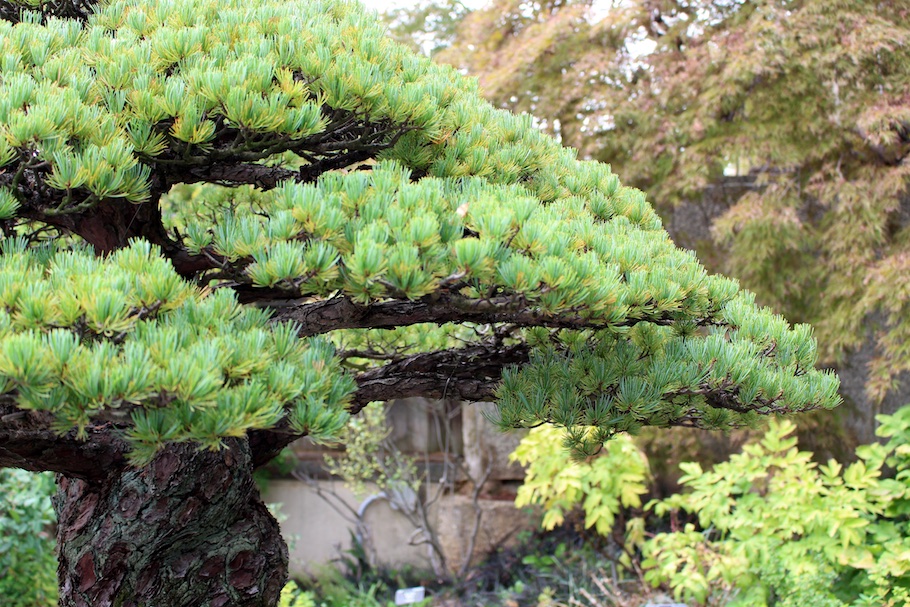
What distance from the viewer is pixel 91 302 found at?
85 cm

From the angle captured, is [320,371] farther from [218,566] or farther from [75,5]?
[75,5]

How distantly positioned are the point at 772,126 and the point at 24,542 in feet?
11.0

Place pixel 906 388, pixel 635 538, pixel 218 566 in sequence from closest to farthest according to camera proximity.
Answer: pixel 218 566 < pixel 635 538 < pixel 906 388

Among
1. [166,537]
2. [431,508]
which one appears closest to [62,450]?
[166,537]

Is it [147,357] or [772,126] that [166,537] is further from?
[772,126]

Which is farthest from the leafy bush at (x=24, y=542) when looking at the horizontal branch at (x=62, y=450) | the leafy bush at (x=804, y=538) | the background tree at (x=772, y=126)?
the background tree at (x=772, y=126)

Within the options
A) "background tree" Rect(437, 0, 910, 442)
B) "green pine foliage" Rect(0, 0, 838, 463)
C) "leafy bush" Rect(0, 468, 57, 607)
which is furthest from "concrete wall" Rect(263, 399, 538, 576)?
"green pine foliage" Rect(0, 0, 838, 463)

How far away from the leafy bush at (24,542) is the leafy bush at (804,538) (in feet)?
7.65

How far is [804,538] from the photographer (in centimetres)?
277

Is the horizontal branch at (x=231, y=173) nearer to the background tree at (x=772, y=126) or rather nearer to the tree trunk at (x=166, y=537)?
the tree trunk at (x=166, y=537)

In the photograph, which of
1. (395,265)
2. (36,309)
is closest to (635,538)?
(395,265)

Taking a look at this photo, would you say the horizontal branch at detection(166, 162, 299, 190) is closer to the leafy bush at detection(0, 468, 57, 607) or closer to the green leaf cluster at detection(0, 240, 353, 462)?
the green leaf cluster at detection(0, 240, 353, 462)

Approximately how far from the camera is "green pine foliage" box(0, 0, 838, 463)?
2.81ft

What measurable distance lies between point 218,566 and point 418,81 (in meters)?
0.96
